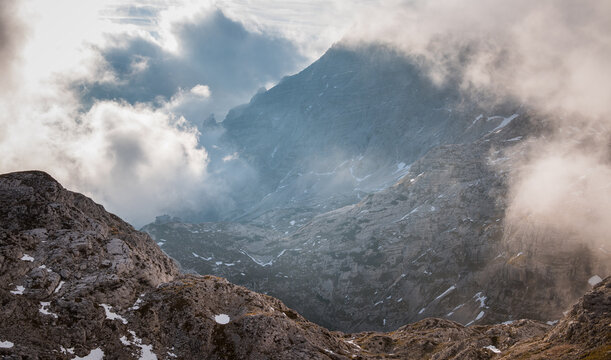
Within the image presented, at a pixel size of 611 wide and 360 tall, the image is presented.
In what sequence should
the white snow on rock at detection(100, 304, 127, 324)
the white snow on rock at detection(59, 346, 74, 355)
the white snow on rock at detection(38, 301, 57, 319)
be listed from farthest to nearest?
the white snow on rock at detection(100, 304, 127, 324)
the white snow on rock at detection(38, 301, 57, 319)
the white snow on rock at detection(59, 346, 74, 355)

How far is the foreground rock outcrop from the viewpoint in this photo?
76562 mm

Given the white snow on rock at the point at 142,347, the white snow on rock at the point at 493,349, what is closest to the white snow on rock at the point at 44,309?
the white snow on rock at the point at 142,347

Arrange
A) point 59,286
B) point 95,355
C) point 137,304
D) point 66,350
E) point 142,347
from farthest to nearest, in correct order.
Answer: point 137,304, point 59,286, point 142,347, point 95,355, point 66,350

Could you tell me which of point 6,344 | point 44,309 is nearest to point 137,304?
point 44,309

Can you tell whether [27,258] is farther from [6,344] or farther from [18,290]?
[6,344]

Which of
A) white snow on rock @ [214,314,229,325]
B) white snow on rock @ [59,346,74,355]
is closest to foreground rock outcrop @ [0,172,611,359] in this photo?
white snow on rock @ [59,346,74,355]

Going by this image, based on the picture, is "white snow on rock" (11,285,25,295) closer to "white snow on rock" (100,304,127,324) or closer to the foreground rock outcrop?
the foreground rock outcrop

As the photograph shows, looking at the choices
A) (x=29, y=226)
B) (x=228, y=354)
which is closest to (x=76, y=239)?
(x=29, y=226)

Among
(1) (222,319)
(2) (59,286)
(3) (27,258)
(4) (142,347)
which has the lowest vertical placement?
(4) (142,347)

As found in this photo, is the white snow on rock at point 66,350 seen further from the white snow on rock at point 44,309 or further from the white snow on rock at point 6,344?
the white snow on rock at point 6,344

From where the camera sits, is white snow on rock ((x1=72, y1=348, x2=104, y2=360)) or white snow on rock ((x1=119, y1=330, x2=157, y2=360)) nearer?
white snow on rock ((x1=72, y1=348, x2=104, y2=360))

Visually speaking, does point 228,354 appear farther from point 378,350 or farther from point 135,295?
point 378,350

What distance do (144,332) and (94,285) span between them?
15634 millimetres

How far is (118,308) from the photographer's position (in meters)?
87.2
